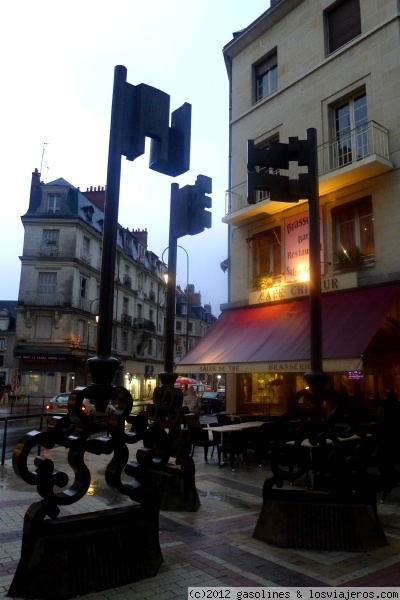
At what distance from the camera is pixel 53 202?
3612 cm

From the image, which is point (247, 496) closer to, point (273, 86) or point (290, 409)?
point (290, 409)

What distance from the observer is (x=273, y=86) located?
14836 millimetres

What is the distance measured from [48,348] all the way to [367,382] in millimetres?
26211

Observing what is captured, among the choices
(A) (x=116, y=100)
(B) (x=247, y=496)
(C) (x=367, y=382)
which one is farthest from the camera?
(C) (x=367, y=382)

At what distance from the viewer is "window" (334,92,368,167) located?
11.5m

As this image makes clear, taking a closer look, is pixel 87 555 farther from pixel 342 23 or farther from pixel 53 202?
pixel 53 202

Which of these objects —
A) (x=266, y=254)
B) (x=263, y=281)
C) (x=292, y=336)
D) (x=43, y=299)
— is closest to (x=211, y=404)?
(x=43, y=299)

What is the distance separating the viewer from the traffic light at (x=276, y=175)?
555 centimetres

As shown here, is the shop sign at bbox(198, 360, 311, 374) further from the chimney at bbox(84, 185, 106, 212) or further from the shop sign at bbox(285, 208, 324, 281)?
the chimney at bbox(84, 185, 106, 212)

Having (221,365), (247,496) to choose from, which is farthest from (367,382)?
(247,496)

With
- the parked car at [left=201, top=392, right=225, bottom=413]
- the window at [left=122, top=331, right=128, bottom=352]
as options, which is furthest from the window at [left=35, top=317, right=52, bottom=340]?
the parked car at [left=201, top=392, right=225, bottom=413]

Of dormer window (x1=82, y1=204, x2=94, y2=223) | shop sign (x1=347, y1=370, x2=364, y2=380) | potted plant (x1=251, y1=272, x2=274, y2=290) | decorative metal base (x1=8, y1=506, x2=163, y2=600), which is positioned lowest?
decorative metal base (x1=8, y1=506, x2=163, y2=600)

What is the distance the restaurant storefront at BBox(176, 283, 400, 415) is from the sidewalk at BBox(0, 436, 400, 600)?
345cm

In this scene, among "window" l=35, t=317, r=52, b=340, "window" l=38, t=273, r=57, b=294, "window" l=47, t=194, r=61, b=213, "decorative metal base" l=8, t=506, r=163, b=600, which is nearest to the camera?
"decorative metal base" l=8, t=506, r=163, b=600
